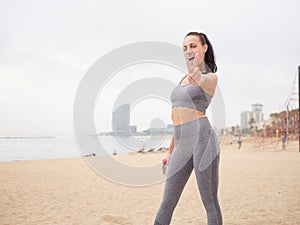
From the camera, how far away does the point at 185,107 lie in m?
1.93

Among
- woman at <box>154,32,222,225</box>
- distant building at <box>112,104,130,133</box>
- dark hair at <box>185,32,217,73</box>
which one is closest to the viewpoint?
woman at <box>154,32,222,225</box>

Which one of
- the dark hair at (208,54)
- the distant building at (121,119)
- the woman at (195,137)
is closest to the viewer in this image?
the woman at (195,137)

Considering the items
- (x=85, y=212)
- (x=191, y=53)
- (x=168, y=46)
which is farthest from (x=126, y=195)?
(x=191, y=53)

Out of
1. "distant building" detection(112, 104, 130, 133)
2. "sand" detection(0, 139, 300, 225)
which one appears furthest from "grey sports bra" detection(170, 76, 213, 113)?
"sand" detection(0, 139, 300, 225)

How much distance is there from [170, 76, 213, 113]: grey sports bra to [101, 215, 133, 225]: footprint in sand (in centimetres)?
261

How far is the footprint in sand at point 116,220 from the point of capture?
402 cm

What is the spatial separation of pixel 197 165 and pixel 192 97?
431 mm

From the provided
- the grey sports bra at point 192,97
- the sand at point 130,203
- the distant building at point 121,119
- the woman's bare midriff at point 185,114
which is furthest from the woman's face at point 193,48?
the sand at point 130,203

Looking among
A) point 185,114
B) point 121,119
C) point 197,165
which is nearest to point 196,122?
point 185,114

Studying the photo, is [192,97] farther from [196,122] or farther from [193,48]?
[193,48]

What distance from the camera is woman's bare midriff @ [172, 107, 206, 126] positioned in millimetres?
1929

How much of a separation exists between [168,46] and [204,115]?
1.49 m

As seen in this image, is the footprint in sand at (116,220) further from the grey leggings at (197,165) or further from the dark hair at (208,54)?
the dark hair at (208,54)

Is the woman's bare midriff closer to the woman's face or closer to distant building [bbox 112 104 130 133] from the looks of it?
the woman's face
